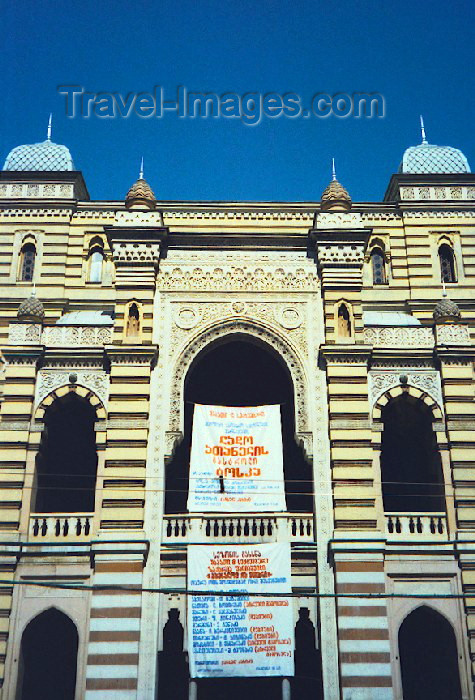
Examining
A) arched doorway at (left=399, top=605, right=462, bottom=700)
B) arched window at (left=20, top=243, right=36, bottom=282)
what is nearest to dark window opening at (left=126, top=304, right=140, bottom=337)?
arched window at (left=20, top=243, right=36, bottom=282)

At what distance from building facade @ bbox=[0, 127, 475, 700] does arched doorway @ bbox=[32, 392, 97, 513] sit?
0.08 meters

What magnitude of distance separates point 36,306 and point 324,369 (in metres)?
9.12

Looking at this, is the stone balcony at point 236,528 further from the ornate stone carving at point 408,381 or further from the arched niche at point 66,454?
the ornate stone carving at point 408,381

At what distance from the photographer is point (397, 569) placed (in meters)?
22.2

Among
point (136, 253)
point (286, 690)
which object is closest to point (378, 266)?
A: point (136, 253)

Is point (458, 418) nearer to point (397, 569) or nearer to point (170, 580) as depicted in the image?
point (397, 569)

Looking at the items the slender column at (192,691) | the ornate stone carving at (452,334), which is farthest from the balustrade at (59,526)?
the ornate stone carving at (452,334)

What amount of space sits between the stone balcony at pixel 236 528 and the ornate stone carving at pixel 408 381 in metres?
4.41

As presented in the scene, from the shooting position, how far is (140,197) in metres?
26.9

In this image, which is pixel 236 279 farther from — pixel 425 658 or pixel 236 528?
pixel 425 658

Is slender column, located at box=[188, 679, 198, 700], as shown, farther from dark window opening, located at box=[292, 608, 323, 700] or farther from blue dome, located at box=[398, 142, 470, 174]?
blue dome, located at box=[398, 142, 470, 174]

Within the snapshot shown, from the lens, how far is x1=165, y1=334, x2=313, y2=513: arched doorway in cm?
2619

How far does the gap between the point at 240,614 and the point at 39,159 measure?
20.3m

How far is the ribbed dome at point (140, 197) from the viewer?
2681cm
